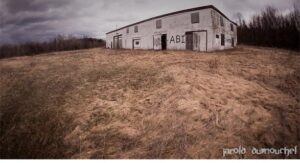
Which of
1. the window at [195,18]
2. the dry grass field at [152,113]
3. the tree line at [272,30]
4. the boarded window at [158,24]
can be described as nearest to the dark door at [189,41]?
the window at [195,18]

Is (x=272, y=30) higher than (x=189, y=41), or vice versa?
(x=272, y=30)

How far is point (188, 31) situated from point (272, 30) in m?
6.05

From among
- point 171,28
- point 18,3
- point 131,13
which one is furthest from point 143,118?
point 171,28

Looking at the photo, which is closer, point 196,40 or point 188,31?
point 196,40

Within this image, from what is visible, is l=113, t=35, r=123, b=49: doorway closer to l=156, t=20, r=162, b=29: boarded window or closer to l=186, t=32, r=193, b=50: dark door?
l=156, t=20, r=162, b=29: boarded window

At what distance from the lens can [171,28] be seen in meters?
12.9

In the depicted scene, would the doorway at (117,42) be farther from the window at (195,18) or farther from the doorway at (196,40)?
the window at (195,18)

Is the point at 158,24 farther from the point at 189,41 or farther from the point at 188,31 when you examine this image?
the point at 189,41

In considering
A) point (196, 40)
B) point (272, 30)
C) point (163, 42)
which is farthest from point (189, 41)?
point (272, 30)

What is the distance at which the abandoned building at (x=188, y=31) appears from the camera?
429 inches

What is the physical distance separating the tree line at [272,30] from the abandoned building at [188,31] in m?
1.07

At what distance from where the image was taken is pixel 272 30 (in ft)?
46.3

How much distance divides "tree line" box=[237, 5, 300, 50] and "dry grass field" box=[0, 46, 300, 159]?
5302mm

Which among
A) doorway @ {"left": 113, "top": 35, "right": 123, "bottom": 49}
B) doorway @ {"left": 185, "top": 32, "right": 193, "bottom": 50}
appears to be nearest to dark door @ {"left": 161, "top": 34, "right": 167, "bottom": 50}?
doorway @ {"left": 185, "top": 32, "right": 193, "bottom": 50}
